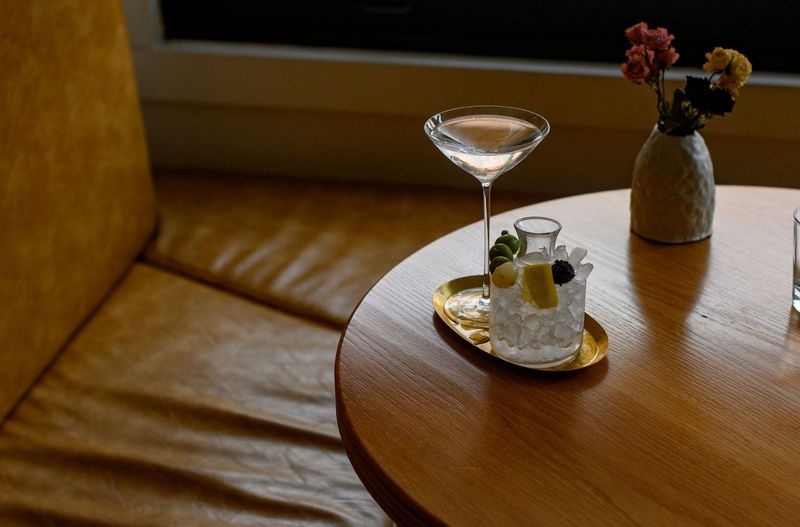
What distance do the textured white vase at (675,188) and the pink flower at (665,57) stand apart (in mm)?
77

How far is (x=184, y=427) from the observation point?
127 centimetres

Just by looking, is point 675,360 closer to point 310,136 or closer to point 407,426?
point 407,426

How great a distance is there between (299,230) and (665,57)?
801 millimetres

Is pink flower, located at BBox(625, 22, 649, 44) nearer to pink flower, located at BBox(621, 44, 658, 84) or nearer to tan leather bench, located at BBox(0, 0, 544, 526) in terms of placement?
pink flower, located at BBox(621, 44, 658, 84)

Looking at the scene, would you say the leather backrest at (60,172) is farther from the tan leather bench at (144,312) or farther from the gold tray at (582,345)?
the gold tray at (582,345)

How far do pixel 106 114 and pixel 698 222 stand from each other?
955mm

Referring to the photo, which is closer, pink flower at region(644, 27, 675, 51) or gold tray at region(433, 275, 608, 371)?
gold tray at region(433, 275, 608, 371)

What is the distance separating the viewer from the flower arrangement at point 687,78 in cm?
110

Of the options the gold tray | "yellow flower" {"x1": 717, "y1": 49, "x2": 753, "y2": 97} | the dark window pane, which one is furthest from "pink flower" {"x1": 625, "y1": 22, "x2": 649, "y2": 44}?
the dark window pane

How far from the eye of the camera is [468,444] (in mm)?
835

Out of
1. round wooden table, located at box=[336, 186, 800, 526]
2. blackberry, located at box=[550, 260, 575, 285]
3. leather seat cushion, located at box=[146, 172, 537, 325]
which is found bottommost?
leather seat cushion, located at box=[146, 172, 537, 325]

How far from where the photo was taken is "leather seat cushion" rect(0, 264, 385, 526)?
1132 mm

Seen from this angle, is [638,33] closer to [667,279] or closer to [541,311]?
[667,279]

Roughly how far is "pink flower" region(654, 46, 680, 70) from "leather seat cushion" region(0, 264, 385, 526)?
0.61 m
